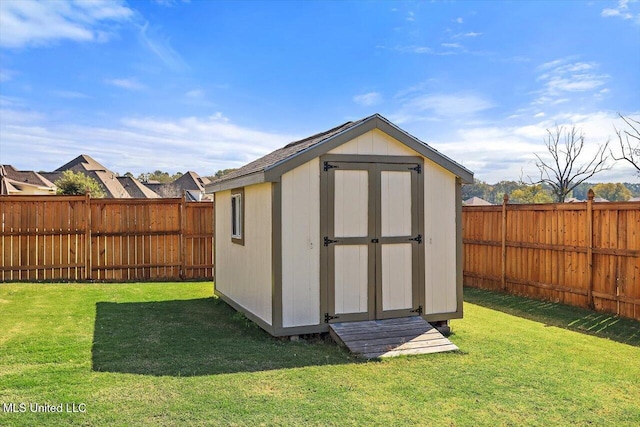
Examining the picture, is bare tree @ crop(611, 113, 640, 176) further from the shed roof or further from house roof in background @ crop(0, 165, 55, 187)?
house roof in background @ crop(0, 165, 55, 187)

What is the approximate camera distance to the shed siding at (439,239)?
6.65 metres

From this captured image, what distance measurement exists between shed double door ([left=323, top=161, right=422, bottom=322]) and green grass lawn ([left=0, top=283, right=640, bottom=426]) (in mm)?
810

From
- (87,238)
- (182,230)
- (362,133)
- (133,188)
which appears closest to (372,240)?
(362,133)

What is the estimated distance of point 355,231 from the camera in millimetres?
6316

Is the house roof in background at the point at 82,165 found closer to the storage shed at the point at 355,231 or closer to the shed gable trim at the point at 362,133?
the storage shed at the point at 355,231

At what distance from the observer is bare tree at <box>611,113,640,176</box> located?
1530cm

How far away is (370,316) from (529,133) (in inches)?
705

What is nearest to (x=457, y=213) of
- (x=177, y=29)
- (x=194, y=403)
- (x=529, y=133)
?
(x=194, y=403)

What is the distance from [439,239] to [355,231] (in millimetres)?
1328

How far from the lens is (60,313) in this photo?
7.39 meters

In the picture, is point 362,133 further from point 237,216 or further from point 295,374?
point 295,374

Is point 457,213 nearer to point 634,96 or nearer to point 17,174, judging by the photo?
point 634,96

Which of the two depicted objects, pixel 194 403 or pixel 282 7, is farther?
pixel 282 7

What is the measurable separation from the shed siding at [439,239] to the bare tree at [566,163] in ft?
54.7
